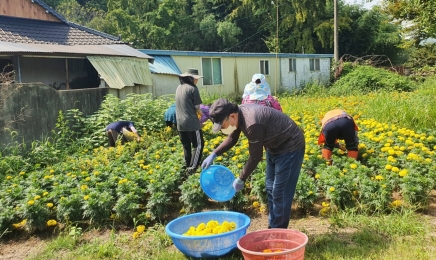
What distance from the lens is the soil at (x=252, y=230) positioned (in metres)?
4.53

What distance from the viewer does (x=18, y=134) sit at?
8.05 metres

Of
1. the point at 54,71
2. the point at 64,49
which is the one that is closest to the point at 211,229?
the point at 64,49

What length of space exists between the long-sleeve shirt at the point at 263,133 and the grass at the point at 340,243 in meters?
0.98

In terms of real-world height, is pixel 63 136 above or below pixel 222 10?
below

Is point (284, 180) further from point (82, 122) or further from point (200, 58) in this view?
point (200, 58)

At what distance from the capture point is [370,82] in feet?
69.8

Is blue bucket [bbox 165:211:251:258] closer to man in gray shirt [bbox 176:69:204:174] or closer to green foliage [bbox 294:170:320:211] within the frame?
green foliage [bbox 294:170:320:211]

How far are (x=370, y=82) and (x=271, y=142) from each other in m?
19.0

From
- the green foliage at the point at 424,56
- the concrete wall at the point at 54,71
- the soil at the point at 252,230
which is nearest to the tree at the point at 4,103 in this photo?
the soil at the point at 252,230

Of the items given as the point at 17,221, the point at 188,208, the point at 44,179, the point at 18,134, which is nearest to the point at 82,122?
the point at 18,134

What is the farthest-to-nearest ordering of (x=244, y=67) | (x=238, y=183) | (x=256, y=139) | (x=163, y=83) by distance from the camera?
(x=244, y=67) → (x=163, y=83) → (x=238, y=183) → (x=256, y=139)

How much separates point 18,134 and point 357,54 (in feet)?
87.9

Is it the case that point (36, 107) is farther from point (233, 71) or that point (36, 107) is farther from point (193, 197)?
point (233, 71)

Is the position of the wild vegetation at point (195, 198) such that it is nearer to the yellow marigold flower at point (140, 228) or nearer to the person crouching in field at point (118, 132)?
the yellow marigold flower at point (140, 228)
